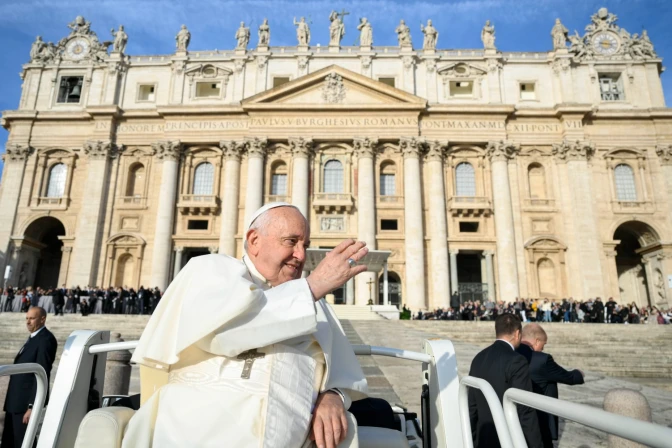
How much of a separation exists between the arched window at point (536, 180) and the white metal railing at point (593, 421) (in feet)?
88.7

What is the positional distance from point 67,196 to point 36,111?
642 cm

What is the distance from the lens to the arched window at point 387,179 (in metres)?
27.0

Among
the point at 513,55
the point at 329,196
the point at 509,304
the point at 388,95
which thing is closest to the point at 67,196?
the point at 329,196

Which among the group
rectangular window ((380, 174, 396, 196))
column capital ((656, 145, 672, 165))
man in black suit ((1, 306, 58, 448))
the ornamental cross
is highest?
column capital ((656, 145, 672, 165))

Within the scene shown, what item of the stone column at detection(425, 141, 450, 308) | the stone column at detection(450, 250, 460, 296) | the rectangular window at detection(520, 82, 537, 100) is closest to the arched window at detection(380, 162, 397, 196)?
the stone column at detection(425, 141, 450, 308)

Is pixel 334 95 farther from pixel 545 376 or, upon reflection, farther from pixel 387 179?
pixel 545 376

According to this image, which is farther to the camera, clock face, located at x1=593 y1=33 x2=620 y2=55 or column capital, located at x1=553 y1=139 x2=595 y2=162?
clock face, located at x1=593 y1=33 x2=620 y2=55

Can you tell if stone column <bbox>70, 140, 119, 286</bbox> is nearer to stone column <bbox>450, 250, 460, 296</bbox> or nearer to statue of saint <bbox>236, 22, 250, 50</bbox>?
statue of saint <bbox>236, 22, 250, 50</bbox>

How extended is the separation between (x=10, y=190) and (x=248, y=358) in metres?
31.8

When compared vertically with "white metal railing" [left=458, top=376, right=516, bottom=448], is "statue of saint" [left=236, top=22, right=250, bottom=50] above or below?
above

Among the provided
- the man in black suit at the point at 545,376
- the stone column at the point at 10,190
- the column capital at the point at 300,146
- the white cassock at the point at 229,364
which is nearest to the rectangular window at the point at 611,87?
the column capital at the point at 300,146

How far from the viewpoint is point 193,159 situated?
27453mm

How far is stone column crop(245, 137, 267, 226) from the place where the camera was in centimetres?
2538

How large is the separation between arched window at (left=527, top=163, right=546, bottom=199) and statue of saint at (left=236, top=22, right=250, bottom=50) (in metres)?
20.7
